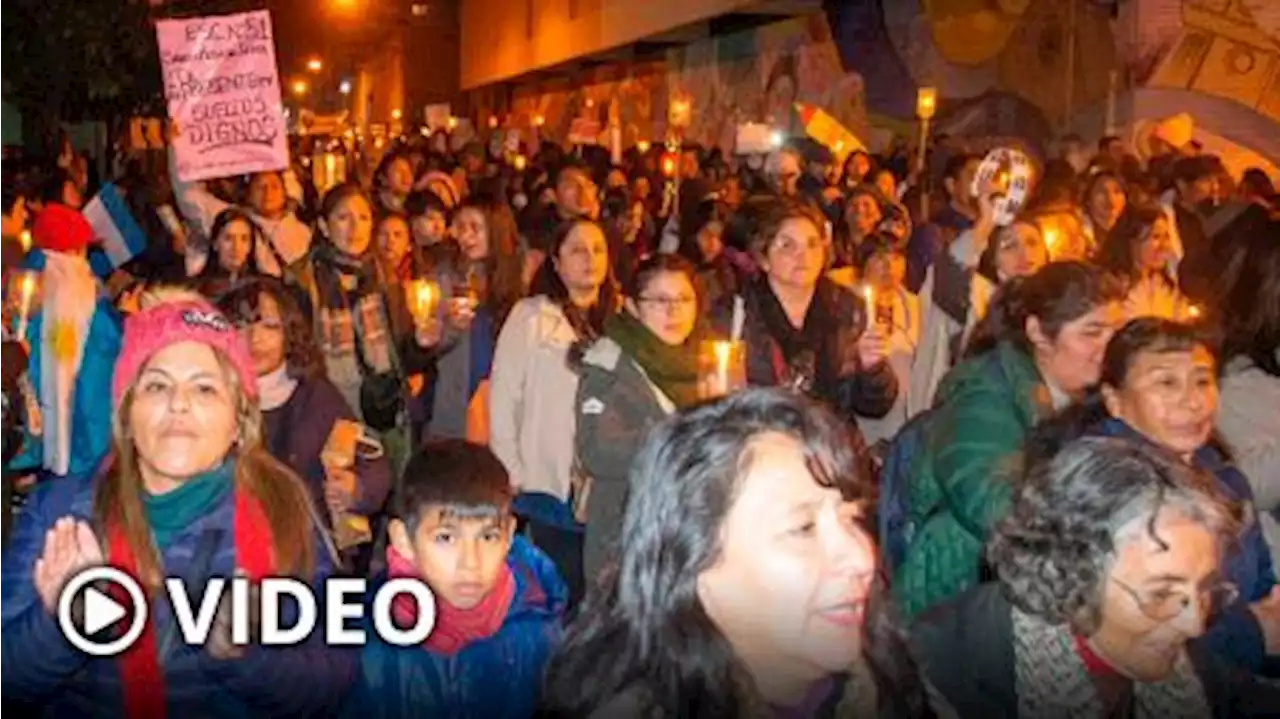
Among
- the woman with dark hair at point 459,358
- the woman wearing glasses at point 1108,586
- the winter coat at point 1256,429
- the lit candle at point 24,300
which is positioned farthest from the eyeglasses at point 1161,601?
the lit candle at point 24,300

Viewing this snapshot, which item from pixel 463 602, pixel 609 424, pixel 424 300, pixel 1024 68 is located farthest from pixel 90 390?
pixel 1024 68

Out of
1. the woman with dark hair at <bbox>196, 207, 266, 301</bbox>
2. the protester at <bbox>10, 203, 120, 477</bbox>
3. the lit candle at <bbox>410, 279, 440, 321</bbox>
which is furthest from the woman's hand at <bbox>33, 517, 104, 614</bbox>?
the woman with dark hair at <bbox>196, 207, 266, 301</bbox>

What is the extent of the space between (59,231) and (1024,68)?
45.7ft

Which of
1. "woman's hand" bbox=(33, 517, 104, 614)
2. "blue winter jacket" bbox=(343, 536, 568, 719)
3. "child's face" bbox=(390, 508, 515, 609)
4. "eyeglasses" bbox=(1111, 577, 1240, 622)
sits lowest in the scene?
"blue winter jacket" bbox=(343, 536, 568, 719)

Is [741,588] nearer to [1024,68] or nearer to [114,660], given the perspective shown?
[114,660]

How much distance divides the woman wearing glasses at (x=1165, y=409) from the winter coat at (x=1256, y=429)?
53 cm

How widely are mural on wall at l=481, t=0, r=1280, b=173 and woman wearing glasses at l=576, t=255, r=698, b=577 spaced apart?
13.2 meters

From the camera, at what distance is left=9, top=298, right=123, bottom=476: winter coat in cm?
723

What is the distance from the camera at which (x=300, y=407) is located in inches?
247

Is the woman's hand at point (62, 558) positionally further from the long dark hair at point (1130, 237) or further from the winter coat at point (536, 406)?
the long dark hair at point (1130, 237)

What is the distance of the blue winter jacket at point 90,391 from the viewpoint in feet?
23.7

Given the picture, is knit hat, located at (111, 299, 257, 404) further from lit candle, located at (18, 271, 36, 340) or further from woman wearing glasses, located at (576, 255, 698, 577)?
lit candle, located at (18, 271, 36, 340)

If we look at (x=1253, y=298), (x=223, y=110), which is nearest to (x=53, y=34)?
(x=223, y=110)

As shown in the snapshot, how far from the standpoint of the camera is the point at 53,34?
60.3 ft
